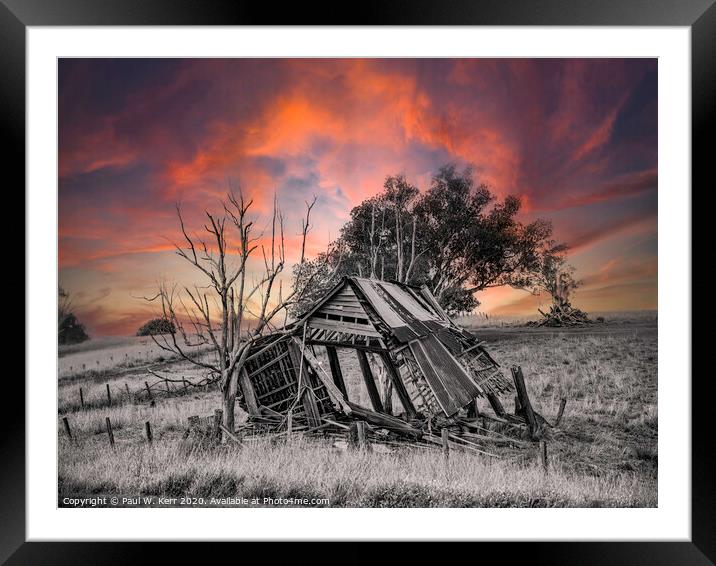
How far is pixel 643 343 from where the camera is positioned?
→ 637cm

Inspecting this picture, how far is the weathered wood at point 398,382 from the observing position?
6775 mm

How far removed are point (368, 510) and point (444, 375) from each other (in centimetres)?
223

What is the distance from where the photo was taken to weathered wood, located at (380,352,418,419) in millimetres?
6775

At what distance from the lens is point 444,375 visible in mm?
5984

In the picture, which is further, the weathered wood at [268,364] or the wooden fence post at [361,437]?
the weathered wood at [268,364]

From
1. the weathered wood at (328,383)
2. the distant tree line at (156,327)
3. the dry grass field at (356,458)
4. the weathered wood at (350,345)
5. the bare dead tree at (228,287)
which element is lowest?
the dry grass field at (356,458)

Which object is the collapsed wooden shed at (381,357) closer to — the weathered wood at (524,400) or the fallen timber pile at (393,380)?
the fallen timber pile at (393,380)

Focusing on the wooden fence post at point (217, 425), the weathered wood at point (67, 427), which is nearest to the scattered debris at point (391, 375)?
the wooden fence post at point (217, 425)

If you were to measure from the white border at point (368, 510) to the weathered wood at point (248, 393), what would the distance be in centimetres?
170

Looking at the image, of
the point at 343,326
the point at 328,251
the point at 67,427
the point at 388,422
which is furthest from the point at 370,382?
the point at 67,427

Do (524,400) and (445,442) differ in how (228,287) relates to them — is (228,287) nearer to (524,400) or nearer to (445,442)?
(445,442)
